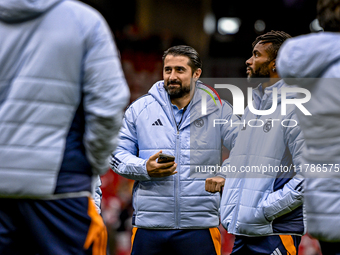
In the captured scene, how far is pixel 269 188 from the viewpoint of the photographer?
2.51 m

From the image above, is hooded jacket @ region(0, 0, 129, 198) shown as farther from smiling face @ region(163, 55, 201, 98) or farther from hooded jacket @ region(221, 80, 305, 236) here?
smiling face @ region(163, 55, 201, 98)

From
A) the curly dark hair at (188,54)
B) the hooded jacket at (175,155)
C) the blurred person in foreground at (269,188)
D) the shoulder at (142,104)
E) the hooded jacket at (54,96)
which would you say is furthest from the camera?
the curly dark hair at (188,54)

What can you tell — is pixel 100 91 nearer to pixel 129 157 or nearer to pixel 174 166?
pixel 174 166

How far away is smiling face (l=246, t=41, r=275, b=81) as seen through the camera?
277 centimetres

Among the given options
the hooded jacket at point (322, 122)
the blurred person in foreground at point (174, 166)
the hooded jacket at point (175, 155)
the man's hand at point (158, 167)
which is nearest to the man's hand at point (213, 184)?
the blurred person in foreground at point (174, 166)

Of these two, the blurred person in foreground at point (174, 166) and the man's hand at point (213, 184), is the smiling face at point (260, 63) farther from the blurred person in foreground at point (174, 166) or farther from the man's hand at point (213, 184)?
the man's hand at point (213, 184)

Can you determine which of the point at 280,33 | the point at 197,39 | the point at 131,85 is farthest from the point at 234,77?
the point at 280,33

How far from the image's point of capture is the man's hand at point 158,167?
8.76 ft

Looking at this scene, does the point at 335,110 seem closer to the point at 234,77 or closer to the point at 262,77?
the point at 262,77

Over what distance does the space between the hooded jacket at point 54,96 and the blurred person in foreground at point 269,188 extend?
1.13 m

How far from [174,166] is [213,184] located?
26cm

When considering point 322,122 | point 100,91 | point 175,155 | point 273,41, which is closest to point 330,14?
point 322,122

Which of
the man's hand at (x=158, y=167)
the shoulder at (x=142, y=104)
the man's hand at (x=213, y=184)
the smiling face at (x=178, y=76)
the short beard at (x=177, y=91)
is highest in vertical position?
the smiling face at (x=178, y=76)

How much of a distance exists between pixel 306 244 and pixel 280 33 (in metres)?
3.69
